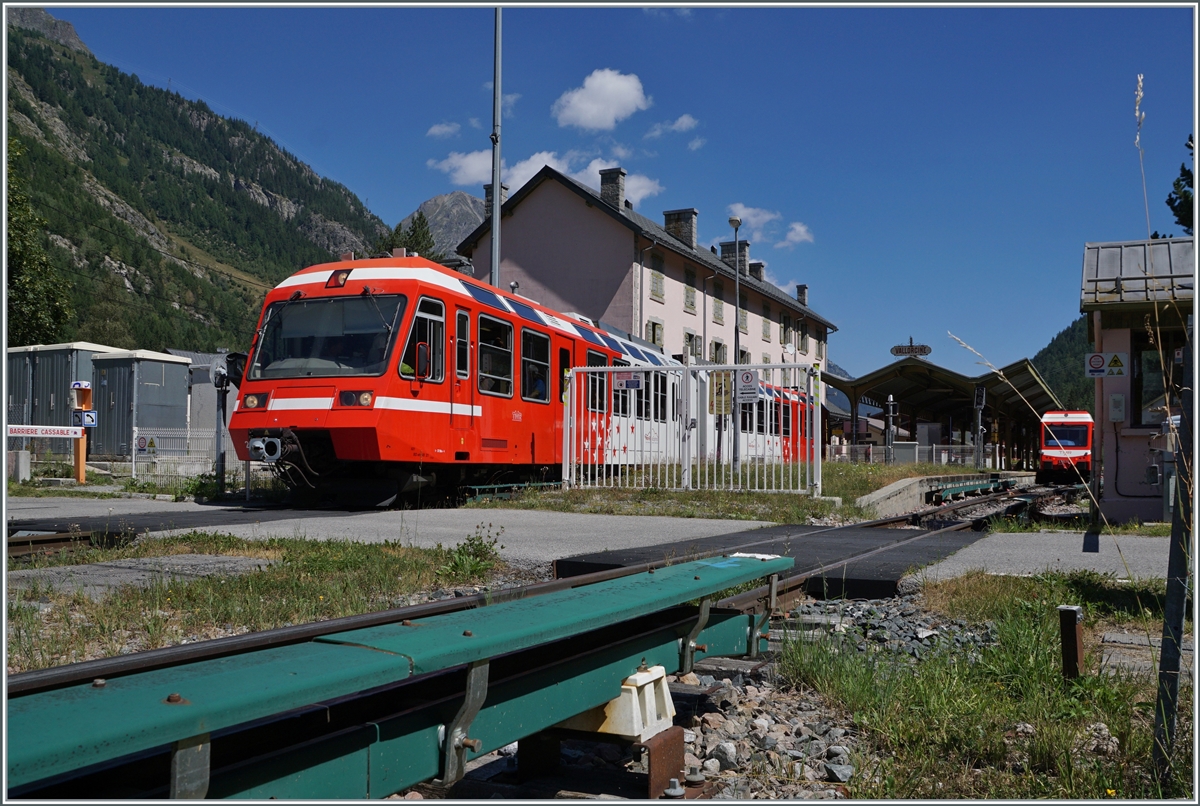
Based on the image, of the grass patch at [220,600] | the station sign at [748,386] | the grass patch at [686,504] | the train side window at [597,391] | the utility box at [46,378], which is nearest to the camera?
the grass patch at [220,600]

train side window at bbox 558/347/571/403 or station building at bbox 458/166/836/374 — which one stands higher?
station building at bbox 458/166/836/374

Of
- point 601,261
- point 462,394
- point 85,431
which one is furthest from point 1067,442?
point 85,431

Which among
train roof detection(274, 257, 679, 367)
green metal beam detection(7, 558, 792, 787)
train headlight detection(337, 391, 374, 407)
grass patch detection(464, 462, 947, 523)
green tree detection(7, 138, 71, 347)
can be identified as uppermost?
green tree detection(7, 138, 71, 347)

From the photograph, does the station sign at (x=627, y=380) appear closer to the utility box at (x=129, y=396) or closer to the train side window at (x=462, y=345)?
the train side window at (x=462, y=345)

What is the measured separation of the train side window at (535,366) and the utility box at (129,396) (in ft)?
49.3

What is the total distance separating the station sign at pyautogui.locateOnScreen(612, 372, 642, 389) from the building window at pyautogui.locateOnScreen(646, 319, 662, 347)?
23.1 m

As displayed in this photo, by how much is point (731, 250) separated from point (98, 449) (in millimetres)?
35243

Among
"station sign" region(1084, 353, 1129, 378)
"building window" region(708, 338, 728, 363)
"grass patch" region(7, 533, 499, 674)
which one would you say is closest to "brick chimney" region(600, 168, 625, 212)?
"building window" region(708, 338, 728, 363)

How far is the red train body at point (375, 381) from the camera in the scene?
1240cm

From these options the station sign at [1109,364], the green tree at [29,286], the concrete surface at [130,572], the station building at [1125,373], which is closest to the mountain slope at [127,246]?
the green tree at [29,286]

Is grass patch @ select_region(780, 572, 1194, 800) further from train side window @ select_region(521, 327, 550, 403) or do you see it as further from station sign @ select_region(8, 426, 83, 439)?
station sign @ select_region(8, 426, 83, 439)

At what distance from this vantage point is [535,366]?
16.1 metres

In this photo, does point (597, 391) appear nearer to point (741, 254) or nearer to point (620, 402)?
point (620, 402)

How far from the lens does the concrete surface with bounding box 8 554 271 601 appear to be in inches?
255
